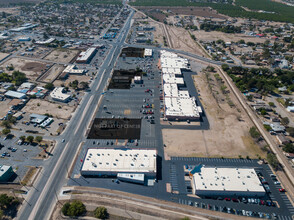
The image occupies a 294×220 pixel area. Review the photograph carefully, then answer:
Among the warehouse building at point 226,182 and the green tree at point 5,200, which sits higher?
the warehouse building at point 226,182

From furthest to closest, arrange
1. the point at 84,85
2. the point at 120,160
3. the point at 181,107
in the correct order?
1. the point at 84,85
2. the point at 181,107
3. the point at 120,160

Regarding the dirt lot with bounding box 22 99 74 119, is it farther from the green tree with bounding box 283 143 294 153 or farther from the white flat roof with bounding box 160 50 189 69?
the green tree with bounding box 283 143 294 153

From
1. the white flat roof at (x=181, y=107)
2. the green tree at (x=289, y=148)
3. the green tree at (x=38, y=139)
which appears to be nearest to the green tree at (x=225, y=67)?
the white flat roof at (x=181, y=107)

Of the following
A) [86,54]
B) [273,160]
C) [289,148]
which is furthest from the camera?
[86,54]

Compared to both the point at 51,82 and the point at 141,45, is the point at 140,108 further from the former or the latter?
the point at 141,45

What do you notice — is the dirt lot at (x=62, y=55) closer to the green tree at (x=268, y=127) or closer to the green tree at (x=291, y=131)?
the green tree at (x=268, y=127)

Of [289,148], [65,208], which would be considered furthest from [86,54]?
[289,148]

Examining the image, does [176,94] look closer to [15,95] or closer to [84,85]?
[84,85]
